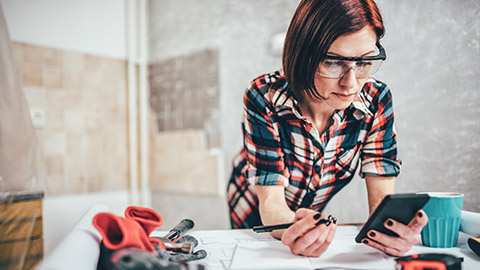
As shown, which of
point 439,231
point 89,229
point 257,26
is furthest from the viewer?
point 257,26

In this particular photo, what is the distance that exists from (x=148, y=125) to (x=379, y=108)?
5.75ft

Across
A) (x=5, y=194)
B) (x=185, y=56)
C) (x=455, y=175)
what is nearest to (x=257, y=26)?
(x=185, y=56)

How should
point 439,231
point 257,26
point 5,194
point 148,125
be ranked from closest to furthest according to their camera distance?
point 439,231 < point 5,194 < point 257,26 < point 148,125

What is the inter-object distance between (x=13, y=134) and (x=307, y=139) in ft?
2.30

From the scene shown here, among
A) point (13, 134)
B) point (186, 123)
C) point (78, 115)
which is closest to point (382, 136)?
point (13, 134)

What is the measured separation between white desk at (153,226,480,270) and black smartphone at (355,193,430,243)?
5 cm

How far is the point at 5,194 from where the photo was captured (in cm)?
81

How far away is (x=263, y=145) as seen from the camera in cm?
85

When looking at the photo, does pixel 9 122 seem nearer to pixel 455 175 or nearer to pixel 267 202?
pixel 267 202

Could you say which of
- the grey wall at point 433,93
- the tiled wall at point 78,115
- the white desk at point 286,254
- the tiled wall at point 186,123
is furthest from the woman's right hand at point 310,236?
the tiled wall at point 78,115

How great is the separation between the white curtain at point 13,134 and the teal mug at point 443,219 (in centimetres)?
89

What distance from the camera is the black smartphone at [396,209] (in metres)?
0.57

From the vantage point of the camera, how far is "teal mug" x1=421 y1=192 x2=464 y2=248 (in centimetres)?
68

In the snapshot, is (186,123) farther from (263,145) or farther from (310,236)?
(310,236)
